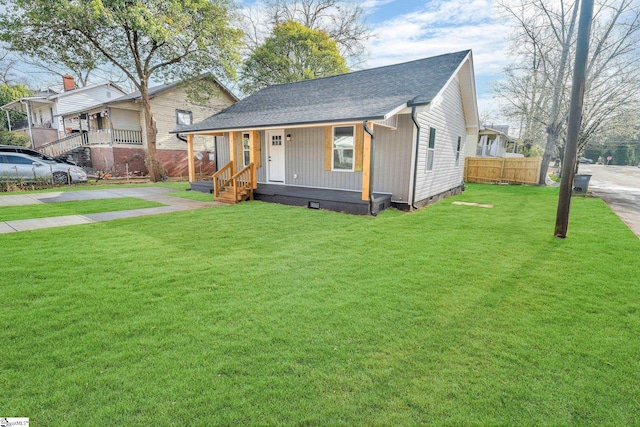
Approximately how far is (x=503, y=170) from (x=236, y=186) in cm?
1628

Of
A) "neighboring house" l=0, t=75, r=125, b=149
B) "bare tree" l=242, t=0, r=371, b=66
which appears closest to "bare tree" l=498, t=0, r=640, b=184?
"bare tree" l=242, t=0, r=371, b=66

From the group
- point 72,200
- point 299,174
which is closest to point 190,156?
point 72,200

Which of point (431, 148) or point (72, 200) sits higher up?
point (431, 148)

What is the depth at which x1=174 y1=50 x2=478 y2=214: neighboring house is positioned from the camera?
8.48 meters

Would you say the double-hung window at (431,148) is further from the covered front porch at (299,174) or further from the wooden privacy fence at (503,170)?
the wooden privacy fence at (503,170)

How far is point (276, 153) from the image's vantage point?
11453 millimetres

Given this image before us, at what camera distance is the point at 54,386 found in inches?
81.4

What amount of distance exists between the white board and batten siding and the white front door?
16.1ft

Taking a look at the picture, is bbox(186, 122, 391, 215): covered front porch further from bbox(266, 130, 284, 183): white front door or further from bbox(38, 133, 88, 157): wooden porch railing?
bbox(38, 133, 88, 157): wooden porch railing

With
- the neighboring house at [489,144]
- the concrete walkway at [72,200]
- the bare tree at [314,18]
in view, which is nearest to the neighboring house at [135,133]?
the bare tree at [314,18]

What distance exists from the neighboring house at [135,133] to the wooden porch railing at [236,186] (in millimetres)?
9432

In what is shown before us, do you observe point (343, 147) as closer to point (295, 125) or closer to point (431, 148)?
point (295, 125)

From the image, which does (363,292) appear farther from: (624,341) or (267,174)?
(267,174)

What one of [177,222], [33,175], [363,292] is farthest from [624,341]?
[33,175]
